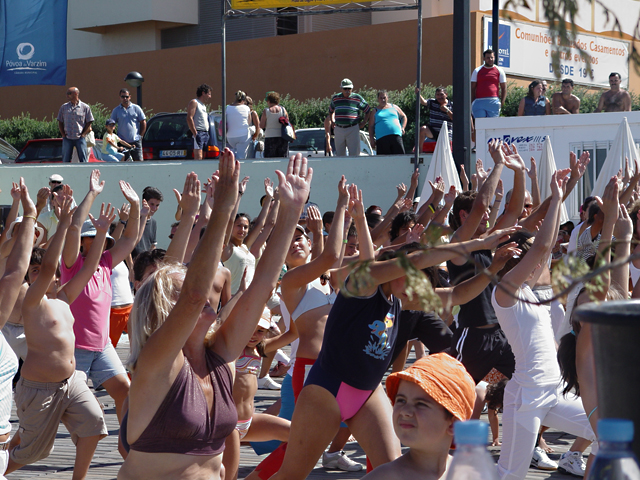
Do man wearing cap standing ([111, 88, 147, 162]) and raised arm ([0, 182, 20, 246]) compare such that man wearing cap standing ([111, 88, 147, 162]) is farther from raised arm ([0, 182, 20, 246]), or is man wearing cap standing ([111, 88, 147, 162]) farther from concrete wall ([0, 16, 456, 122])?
concrete wall ([0, 16, 456, 122])

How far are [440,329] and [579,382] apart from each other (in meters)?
1.90

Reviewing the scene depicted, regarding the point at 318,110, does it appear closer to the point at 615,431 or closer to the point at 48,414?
the point at 48,414

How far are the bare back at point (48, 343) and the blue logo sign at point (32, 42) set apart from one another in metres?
12.1

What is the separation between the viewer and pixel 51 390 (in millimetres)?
5328

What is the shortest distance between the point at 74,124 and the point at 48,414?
12.1 metres

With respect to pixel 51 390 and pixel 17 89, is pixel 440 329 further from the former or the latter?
pixel 17 89

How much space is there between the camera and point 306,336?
540cm

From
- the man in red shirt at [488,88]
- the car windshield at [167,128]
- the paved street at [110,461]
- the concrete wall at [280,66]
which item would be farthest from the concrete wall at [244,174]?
the concrete wall at [280,66]

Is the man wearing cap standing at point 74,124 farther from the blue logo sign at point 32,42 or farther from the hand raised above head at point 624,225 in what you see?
the hand raised above head at point 624,225

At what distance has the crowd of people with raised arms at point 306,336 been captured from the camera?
2.93 metres

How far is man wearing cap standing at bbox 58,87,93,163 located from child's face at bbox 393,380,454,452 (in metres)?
14.2

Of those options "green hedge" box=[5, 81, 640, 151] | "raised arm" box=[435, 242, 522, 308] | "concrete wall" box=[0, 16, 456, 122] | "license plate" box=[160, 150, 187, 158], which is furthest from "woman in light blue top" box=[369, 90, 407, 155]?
"concrete wall" box=[0, 16, 456, 122]

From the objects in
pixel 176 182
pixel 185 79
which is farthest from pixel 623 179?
pixel 185 79

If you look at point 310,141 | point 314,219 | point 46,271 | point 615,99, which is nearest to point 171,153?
point 310,141
